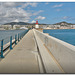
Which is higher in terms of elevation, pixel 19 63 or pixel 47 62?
pixel 47 62

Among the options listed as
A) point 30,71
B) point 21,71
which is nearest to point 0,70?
point 21,71

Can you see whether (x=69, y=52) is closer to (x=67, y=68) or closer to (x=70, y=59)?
(x=70, y=59)

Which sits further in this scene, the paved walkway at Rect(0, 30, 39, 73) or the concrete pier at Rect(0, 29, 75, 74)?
the paved walkway at Rect(0, 30, 39, 73)

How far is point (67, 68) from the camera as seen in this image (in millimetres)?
4809

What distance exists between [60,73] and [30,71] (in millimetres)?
1466

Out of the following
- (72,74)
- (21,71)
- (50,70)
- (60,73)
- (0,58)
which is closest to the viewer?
(72,74)

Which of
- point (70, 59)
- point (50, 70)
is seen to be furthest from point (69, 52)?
point (50, 70)

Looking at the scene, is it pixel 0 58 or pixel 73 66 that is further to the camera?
pixel 0 58

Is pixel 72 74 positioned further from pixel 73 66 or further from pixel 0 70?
pixel 0 70

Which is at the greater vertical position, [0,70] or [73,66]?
[73,66]

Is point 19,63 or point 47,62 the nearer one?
point 47,62

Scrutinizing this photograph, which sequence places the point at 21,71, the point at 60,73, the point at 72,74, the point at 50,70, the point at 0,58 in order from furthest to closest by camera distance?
the point at 0,58, the point at 21,71, the point at 50,70, the point at 60,73, the point at 72,74

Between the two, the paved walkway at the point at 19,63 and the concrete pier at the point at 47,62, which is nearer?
the concrete pier at the point at 47,62

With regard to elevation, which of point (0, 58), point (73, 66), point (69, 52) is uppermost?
point (69, 52)
